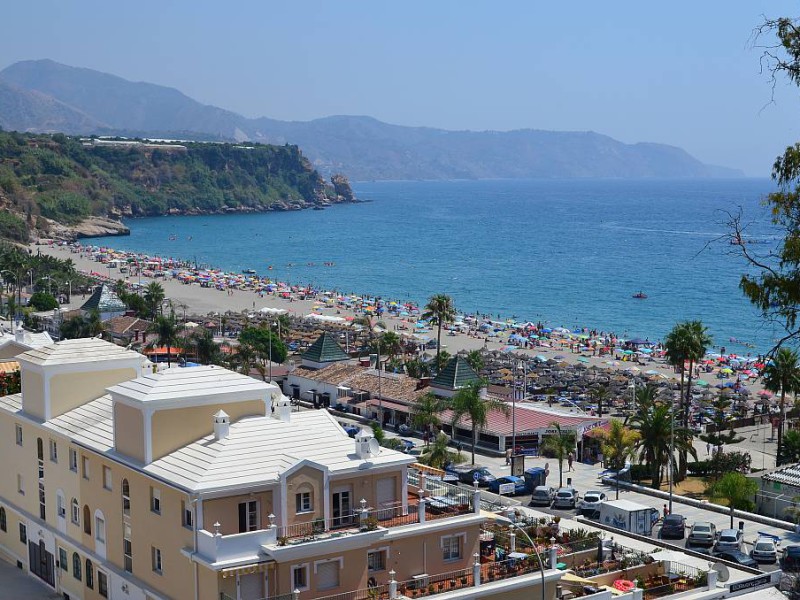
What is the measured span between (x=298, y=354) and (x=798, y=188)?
5485 cm

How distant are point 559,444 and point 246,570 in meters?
20.7

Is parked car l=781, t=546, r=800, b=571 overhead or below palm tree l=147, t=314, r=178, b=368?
below

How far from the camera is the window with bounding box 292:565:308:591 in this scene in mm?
20797

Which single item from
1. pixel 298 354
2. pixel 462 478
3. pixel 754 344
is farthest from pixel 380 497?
pixel 754 344

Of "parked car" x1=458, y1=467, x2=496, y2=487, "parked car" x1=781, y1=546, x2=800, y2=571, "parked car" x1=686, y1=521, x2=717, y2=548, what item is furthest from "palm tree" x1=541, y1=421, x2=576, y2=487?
"parked car" x1=781, y1=546, x2=800, y2=571

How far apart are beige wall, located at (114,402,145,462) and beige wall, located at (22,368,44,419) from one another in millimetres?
4535

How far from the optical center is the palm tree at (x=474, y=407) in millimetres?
41856

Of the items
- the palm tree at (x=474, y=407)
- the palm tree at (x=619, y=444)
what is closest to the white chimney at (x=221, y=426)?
the palm tree at (x=474, y=407)

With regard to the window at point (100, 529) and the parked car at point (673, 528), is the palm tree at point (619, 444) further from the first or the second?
the window at point (100, 529)

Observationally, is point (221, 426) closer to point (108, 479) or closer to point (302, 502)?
point (302, 502)

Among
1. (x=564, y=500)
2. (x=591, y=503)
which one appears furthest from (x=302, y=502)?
(x=564, y=500)

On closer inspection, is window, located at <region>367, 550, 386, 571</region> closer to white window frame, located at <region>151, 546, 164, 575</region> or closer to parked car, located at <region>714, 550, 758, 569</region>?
white window frame, located at <region>151, 546, 164, 575</region>

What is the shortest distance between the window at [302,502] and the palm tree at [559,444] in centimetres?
1808

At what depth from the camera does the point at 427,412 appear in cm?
4425
